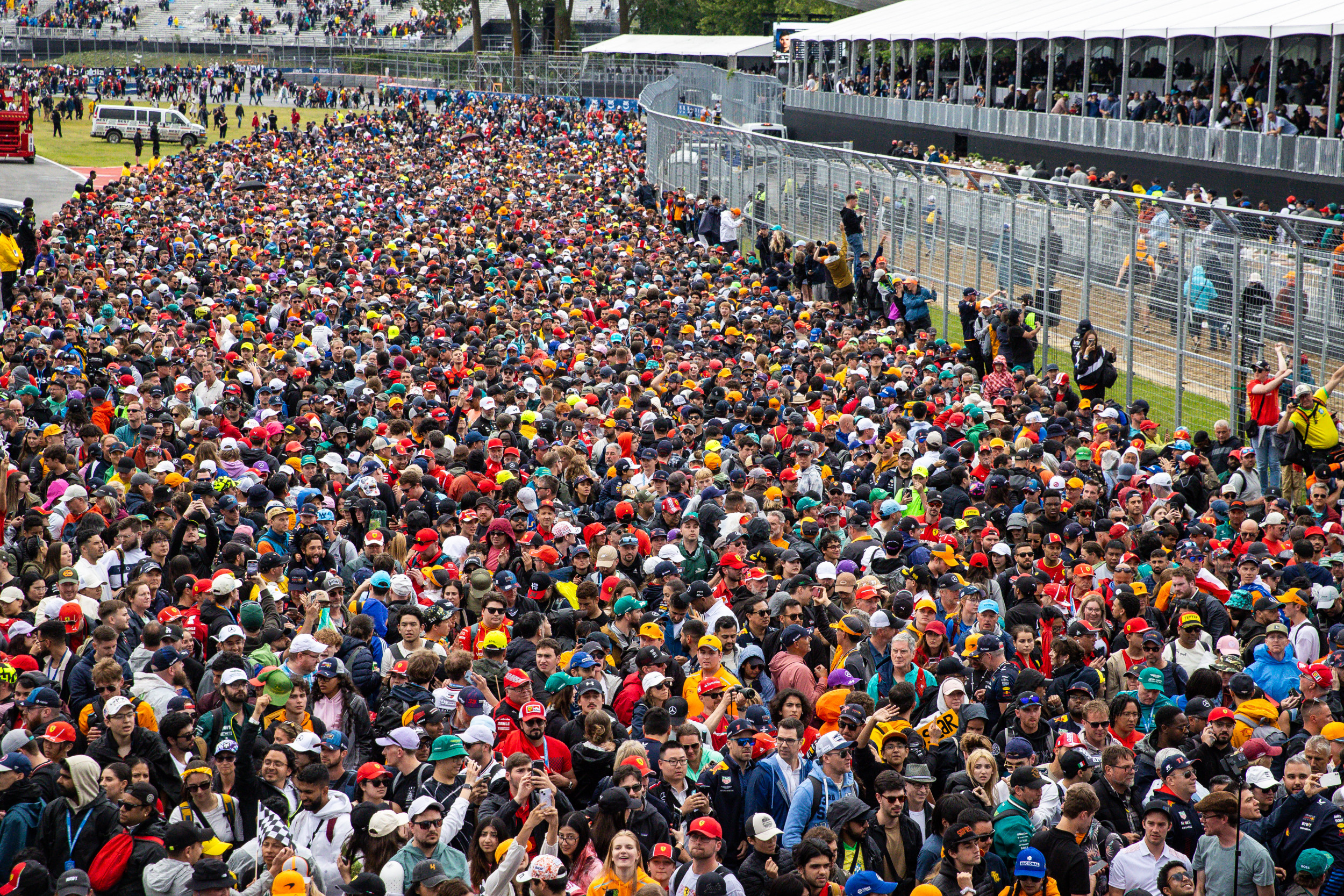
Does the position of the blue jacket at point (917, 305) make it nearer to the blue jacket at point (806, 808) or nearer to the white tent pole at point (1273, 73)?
the white tent pole at point (1273, 73)

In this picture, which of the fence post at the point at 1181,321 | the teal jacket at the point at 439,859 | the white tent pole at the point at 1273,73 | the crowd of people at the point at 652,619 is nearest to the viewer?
the teal jacket at the point at 439,859

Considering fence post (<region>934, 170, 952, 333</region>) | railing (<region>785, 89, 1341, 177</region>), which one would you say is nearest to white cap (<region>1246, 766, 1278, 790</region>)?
fence post (<region>934, 170, 952, 333</region>)

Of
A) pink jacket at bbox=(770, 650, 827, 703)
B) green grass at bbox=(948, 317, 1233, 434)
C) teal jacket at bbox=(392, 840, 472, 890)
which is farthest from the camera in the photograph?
green grass at bbox=(948, 317, 1233, 434)

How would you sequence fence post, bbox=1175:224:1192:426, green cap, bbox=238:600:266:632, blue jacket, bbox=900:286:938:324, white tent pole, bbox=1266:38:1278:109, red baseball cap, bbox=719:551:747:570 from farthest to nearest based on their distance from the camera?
white tent pole, bbox=1266:38:1278:109, blue jacket, bbox=900:286:938:324, fence post, bbox=1175:224:1192:426, red baseball cap, bbox=719:551:747:570, green cap, bbox=238:600:266:632

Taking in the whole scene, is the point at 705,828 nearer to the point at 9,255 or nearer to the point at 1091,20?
the point at 9,255

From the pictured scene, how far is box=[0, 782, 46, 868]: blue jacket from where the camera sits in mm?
6746

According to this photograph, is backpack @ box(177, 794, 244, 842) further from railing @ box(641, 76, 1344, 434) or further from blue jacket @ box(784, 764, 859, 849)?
railing @ box(641, 76, 1344, 434)

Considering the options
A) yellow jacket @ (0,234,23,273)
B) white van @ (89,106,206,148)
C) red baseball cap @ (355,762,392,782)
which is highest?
A: white van @ (89,106,206,148)

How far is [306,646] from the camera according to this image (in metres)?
8.28

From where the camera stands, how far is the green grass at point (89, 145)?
5916 cm

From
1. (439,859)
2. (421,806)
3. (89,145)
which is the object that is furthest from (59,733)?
Result: (89,145)

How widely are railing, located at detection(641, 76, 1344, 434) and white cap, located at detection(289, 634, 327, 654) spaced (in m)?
10.9

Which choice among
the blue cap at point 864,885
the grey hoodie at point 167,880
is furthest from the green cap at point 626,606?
the grey hoodie at point 167,880

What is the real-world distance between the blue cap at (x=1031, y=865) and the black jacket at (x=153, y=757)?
410 centimetres
